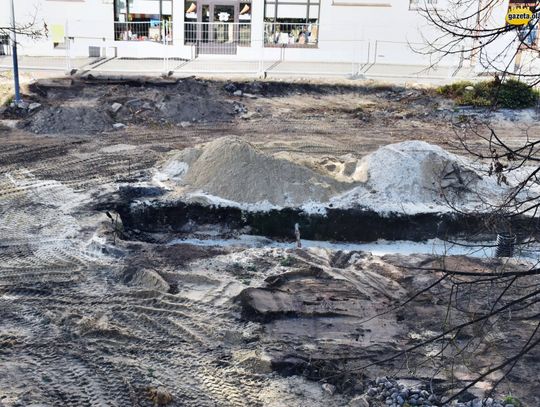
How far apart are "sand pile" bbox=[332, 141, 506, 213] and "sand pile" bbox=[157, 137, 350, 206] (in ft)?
1.81

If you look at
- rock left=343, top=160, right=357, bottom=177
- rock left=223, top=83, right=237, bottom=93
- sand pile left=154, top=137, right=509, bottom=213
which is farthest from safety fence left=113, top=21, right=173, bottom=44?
rock left=343, top=160, right=357, bottom=177

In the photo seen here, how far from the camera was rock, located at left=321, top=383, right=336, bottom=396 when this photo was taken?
7703mm

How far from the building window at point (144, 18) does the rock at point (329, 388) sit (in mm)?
21101

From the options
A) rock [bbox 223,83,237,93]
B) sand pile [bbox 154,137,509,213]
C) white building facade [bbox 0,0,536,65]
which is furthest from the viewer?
white building facade [bbox 0,0,536,65]

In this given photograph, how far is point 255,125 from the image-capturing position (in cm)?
1997

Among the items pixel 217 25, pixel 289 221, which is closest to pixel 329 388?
pixel 289 221

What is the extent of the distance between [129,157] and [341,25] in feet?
44.7

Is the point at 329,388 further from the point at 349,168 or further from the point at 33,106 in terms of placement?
the point at 33,106

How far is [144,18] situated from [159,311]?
20035mm

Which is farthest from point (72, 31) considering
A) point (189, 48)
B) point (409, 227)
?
point (409, 227)

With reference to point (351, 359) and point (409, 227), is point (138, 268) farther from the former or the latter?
point (409, 227)

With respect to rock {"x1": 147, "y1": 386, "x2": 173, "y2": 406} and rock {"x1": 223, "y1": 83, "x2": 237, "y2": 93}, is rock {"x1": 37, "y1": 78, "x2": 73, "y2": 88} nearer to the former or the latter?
rock {"x1": 223, "y1": 83, "x2": 237, "y2": 93}

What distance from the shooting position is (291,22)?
27094mm

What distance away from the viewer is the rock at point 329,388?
770 cm
